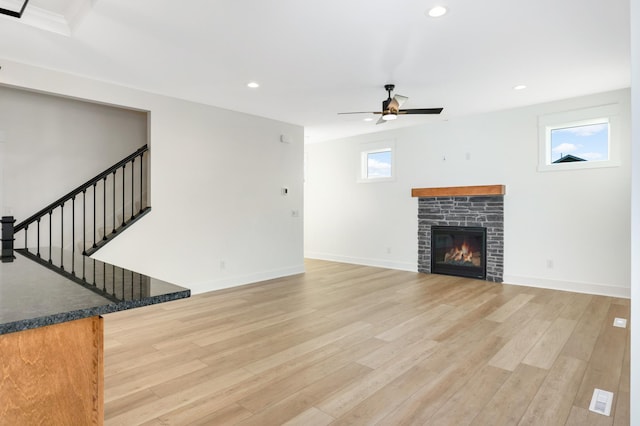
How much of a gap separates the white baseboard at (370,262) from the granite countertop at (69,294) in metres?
5.81

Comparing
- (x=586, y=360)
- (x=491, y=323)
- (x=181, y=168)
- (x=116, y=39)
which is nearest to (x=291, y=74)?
(x=116, y=39)

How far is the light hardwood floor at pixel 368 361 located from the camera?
6.95ft

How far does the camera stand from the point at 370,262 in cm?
741

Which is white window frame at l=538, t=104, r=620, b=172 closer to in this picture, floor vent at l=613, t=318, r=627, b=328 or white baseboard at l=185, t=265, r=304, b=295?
floor vent at l=613, t=318, r=627, b=328

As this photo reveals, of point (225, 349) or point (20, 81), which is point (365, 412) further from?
point (20, 81)

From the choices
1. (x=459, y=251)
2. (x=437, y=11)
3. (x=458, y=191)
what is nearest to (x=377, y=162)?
(x=458, y=191)

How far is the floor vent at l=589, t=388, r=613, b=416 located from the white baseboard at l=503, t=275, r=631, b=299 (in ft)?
10.5

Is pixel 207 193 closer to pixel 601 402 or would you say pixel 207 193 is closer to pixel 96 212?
pixel 96 212

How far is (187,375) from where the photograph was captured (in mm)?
2570

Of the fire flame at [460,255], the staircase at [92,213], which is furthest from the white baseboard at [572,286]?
the staircase at [92,213]

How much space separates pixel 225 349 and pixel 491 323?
2.69m

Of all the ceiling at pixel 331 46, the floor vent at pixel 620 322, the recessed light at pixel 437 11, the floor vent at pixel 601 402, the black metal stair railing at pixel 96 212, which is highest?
the ceiling at pixel 331 46

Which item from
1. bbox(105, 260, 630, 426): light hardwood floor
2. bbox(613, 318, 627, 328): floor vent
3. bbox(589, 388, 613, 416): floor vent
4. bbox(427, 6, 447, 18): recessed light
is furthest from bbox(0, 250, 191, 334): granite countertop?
bbox(613, 318, 627, 328): floor vent

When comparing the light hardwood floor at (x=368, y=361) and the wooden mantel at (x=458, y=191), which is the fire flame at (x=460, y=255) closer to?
the wooden mantel at (x=458, y=191)
